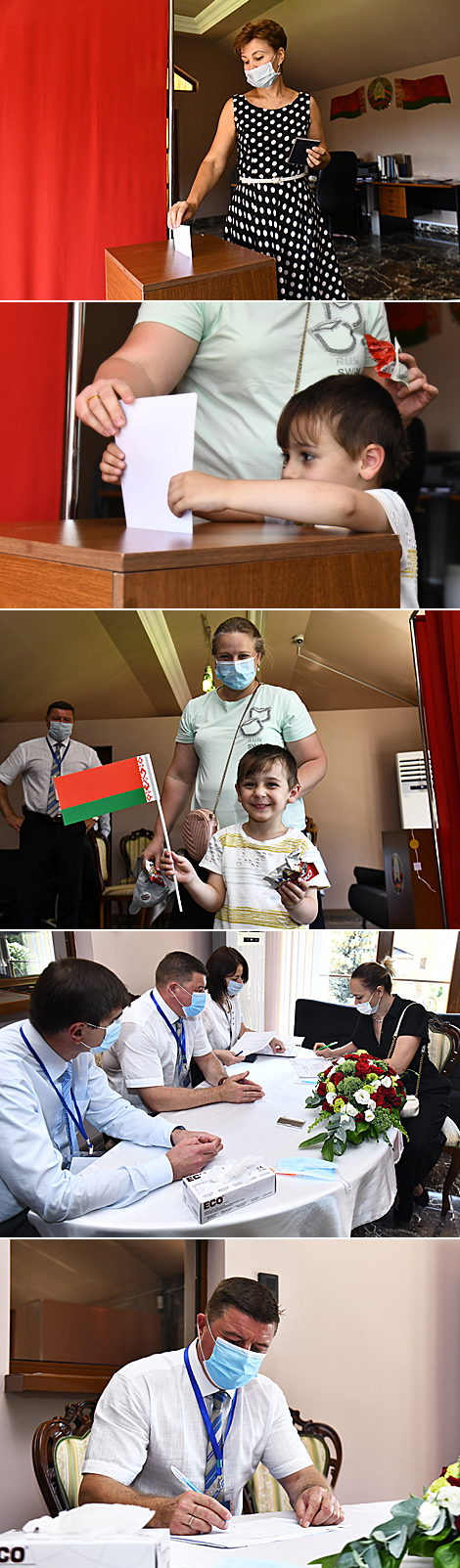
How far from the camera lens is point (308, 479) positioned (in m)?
1.60

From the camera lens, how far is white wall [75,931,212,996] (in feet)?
5.91

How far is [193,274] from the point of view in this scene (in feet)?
5.41

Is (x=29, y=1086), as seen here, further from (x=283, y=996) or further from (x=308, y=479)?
(x=308, y=479)

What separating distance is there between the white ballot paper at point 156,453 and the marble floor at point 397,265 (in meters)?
0.59

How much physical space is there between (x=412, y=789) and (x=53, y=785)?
1.92ft

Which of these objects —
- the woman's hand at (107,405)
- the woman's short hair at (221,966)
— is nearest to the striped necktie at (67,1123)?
the woman's short hair at (221,966)

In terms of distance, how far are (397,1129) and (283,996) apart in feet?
1.04

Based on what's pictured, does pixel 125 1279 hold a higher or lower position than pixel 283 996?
lower

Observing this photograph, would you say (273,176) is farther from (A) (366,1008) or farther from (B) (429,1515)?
(B) (429,1515)

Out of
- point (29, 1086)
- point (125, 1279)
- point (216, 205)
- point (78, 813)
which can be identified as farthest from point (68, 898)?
point (216, 205)

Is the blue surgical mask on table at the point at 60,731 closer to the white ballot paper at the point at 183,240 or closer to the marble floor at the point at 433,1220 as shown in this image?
the white ballot paper at the point at 183,240

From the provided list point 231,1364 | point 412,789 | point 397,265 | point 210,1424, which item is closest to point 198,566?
point 412,789

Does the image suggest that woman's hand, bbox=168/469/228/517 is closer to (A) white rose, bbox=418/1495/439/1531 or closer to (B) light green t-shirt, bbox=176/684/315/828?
(B) light green t-shirt, bbox=176/684/315/828

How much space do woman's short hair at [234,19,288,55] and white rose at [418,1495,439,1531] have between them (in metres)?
2.48
